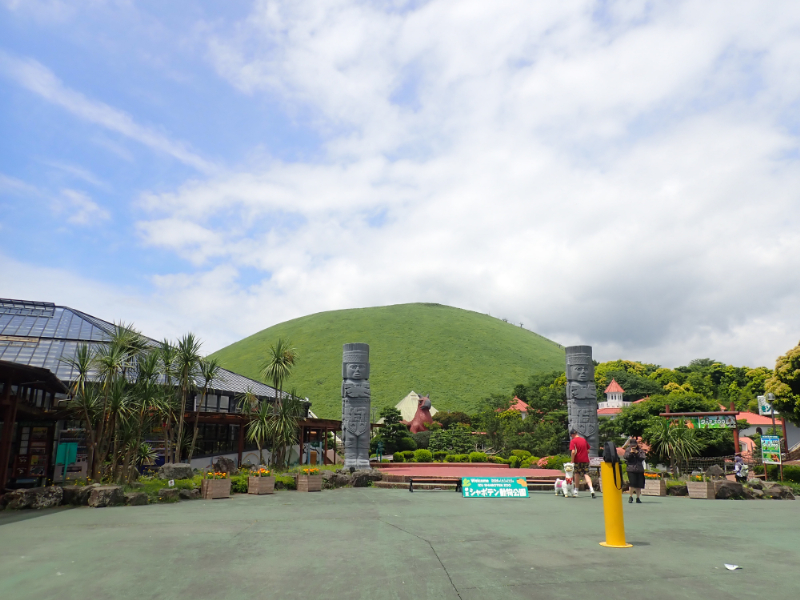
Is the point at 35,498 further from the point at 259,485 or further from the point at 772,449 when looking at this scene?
Answer: the point at 772,449

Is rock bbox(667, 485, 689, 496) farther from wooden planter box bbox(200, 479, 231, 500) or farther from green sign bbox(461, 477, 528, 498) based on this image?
wooden planter box bbox(200, 479, 231, 500)

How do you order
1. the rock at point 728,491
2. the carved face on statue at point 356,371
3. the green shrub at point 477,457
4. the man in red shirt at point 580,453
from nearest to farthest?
the man in red shirt at point 580,453
the rock at point 728,491
the carved face on statue at point 356,371
the green shrub at point 477,457

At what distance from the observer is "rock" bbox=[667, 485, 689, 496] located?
15.1 metres

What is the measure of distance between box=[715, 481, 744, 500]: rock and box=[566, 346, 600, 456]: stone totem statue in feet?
34.3

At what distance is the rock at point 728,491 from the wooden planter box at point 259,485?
12.4 meters

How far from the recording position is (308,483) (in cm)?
1627

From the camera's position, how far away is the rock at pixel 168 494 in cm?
1296

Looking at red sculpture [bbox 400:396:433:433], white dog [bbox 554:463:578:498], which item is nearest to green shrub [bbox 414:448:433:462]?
red sculpture [bbox 400:396:433:433]

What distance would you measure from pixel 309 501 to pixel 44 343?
20.0 m

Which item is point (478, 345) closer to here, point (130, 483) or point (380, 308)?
point (380, 308)

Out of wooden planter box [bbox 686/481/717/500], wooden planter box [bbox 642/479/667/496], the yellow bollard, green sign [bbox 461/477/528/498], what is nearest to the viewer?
the yellow bollard

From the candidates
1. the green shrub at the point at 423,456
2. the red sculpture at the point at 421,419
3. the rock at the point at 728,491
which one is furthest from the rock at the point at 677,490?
the red sculpture at the point at 421,419

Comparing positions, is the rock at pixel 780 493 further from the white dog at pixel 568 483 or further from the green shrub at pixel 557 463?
the green shrub at pixel 557 463

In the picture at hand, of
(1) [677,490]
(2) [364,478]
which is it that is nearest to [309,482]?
(2) [364,478]
